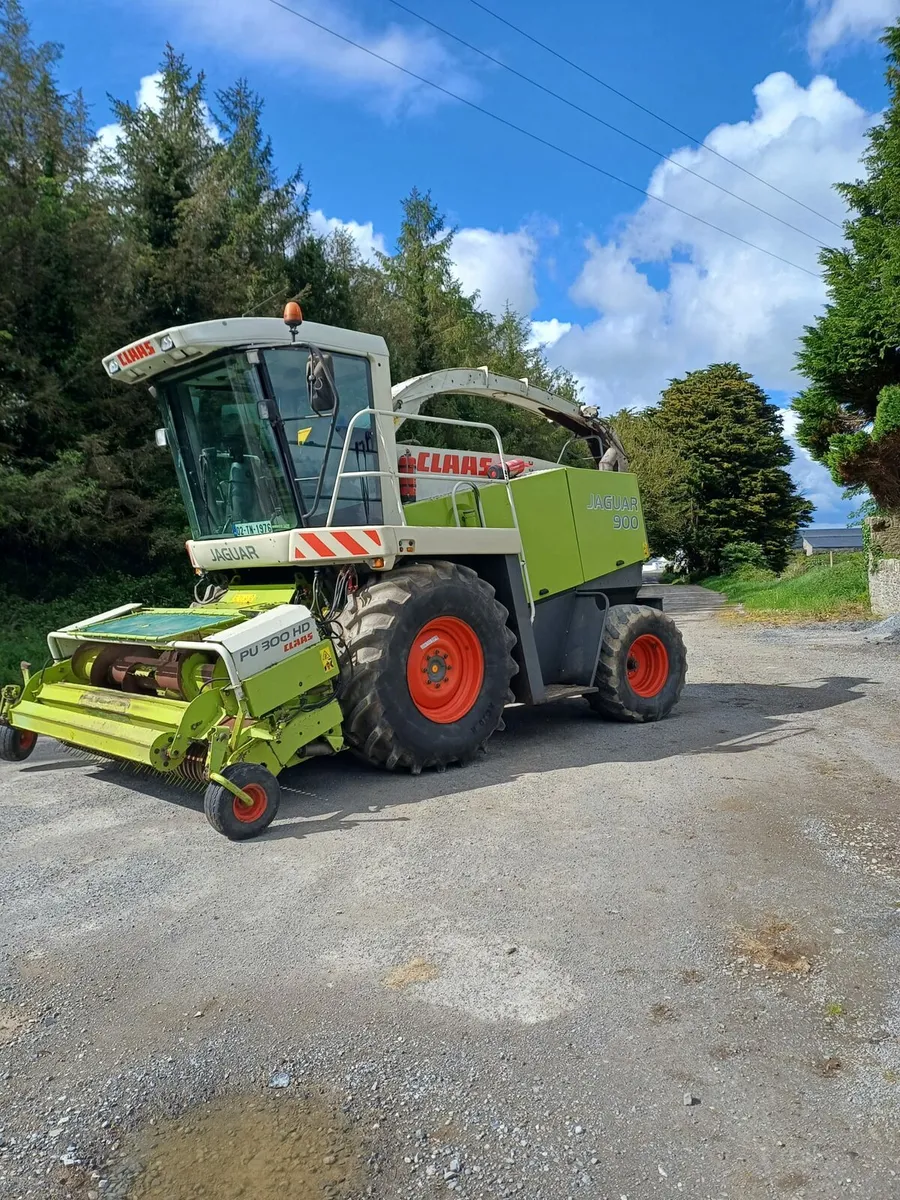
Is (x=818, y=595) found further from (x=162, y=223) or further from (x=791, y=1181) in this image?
(x=791, y=1181)

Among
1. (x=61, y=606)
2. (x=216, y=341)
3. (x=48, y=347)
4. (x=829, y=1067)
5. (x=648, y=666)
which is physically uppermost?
(x=48, y=347)

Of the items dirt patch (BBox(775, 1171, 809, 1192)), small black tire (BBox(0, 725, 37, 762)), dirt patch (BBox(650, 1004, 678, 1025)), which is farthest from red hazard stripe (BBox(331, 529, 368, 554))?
dirt patch (BBox(775, 1171, 809, 1192))

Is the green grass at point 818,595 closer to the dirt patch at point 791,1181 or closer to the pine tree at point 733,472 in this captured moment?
the pine tree at point 733,472

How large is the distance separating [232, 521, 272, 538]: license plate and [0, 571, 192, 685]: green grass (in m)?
5.31

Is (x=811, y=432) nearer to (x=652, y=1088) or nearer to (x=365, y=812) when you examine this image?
(x=365, y=812)

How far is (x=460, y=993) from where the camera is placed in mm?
3211

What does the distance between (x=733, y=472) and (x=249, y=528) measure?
40406 millimetres

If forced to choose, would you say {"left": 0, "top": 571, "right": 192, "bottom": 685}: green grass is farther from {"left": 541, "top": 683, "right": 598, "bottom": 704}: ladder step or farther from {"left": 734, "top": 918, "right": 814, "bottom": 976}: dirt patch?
{"left": 734, "top": 918, "right": 814, "bottom": 976}: dirt patch

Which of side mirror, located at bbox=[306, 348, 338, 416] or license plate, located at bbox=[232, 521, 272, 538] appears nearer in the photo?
side mirror, located at bbox=[306, 348, 338, 416]

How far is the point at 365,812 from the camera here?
17.5 feet

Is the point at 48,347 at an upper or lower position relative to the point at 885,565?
upper

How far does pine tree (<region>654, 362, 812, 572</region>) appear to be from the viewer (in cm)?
4262

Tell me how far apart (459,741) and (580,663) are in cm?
196

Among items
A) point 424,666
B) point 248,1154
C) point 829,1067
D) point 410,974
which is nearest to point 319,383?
point 424,666
